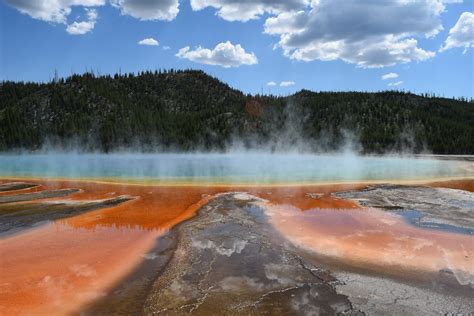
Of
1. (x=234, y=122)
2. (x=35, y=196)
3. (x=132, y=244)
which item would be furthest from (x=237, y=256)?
(x=234, y=122)

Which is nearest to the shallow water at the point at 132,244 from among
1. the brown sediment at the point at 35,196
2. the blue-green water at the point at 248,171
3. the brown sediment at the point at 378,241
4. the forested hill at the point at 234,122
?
the brown sediment at the point at 378,241

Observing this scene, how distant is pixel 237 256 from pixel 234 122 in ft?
275

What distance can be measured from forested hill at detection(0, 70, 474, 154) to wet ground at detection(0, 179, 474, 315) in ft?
209

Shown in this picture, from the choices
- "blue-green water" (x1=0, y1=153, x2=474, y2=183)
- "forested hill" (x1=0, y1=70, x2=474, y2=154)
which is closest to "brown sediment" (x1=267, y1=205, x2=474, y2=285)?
"blue-green water" (x1=0, y1=153, x2=474, y2=183)

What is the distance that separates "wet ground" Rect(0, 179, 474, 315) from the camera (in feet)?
18.0

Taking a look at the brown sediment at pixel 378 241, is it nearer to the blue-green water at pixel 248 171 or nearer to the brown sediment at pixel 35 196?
the brown sediment at pixel 35 196

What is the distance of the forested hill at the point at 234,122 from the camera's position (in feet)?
260

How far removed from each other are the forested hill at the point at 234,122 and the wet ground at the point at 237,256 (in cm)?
6369

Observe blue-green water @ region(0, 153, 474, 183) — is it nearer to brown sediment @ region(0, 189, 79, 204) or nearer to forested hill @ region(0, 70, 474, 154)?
brown sediment @ region(0, 189, 79, 204)

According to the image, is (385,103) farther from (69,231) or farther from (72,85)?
(69,231)

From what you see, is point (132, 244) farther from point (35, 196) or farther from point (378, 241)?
point (35, 196)

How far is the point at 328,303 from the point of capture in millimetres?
5352

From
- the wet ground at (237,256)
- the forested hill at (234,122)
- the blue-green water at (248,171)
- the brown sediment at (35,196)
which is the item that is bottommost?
the wet ground at (237,256)

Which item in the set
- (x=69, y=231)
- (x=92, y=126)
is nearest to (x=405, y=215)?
(x=69, y=231)
